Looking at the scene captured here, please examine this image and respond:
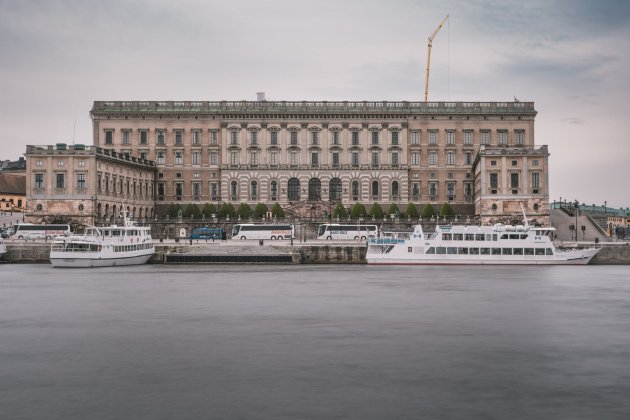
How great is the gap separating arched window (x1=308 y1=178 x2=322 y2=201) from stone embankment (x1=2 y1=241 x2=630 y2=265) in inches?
1671

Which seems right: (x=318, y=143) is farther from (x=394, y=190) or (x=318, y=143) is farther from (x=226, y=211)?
(x=226, y=211)

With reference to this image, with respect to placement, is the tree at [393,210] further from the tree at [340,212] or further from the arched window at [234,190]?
the arched window at [234,190]

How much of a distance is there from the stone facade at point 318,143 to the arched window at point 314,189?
0.16m

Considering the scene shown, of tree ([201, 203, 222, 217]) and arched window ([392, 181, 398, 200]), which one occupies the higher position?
arched window ([392, 181, 398, 200])

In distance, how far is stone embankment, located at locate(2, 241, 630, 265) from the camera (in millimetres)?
82688

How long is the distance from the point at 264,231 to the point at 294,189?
25.3m

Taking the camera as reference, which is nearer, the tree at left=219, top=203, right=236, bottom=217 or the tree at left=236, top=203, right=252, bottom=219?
the tree at left=219, top=203, right=236, bottom=217

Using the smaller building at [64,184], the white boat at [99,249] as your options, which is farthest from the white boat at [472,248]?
the smaller building at [64,184]

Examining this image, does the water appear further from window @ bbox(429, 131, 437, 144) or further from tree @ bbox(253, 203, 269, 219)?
window @ bbox(429, 131, 437, 144)

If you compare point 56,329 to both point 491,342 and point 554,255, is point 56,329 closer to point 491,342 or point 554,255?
point 491,342

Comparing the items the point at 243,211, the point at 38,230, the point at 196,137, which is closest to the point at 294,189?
the point at 243,211

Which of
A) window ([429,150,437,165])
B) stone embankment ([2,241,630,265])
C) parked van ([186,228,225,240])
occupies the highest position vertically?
window ([429,150,437,165])

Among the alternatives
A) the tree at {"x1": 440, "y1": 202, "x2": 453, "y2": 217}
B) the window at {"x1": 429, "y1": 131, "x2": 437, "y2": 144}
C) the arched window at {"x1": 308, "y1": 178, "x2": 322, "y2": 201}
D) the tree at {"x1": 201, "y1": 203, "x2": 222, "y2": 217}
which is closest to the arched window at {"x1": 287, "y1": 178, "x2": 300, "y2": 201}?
the arched window at {"x1": 308, "y1": 178, "x2": 322, "y2": 201}

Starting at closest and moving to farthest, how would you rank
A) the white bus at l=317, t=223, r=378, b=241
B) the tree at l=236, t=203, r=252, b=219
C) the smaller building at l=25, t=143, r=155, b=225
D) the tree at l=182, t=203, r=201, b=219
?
1. the white bus at l=317, t=223, r=378, b=241
2. the smaller building at l=25, t=143, r=155, b=225
3. the tree at l=236, t=203, r=252, b=219
4. the tree at l=182, t=203, r=201, b=219
